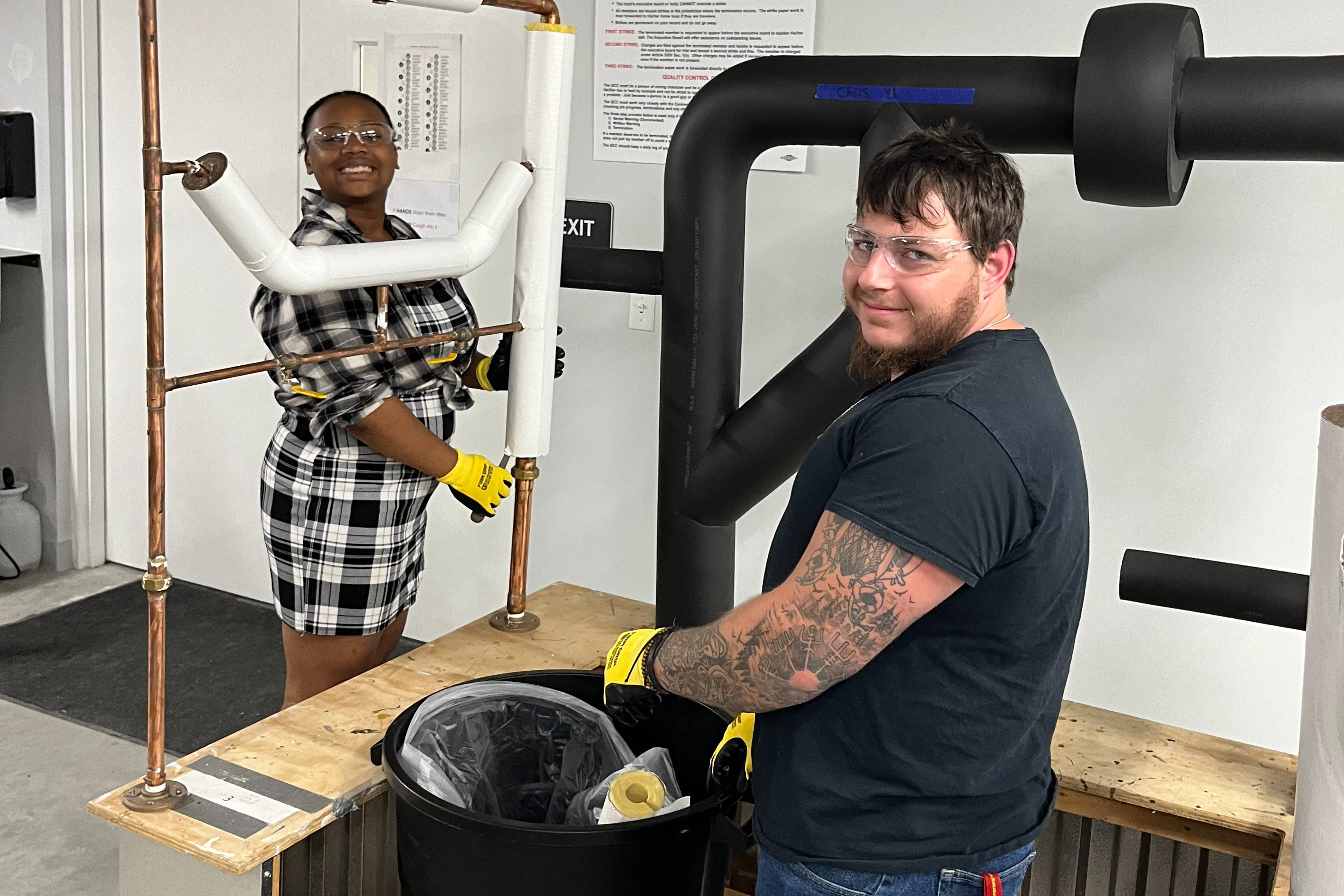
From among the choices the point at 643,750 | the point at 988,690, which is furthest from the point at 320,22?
the point at 988,690

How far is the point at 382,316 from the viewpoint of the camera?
1829 millimetres

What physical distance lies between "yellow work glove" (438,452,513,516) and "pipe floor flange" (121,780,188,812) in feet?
2.30

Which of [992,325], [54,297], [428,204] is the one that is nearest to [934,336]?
[992,325]

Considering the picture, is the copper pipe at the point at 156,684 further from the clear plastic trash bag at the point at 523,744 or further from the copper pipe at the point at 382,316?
the copper pipe at the point at 382,316

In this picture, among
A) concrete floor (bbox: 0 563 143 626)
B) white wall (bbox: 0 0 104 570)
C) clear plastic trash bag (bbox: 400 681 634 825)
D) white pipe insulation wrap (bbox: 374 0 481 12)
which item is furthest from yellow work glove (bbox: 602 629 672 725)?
white wall (bbox: 0 0 104 570)

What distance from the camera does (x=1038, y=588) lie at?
3.90ft

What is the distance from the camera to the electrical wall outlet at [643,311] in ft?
9.70

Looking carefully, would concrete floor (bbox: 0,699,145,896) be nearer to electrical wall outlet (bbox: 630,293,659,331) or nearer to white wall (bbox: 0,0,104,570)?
white wall (bbox: 0,0,104,570)

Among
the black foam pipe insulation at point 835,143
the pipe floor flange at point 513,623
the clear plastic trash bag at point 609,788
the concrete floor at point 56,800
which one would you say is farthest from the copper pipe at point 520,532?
the concrete floor at point 56,800

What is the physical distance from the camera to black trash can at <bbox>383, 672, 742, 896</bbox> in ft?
4.41

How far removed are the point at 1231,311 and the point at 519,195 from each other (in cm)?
139

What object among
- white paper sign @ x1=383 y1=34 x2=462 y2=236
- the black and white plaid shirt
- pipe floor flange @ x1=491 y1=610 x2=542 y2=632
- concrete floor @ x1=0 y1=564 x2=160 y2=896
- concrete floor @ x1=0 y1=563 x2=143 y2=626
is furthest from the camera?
concrete floor @ x1=0 y1=563 x2=143 y2=626

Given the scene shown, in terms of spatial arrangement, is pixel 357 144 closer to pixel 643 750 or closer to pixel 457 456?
pixel 457 456

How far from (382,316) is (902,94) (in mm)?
833
